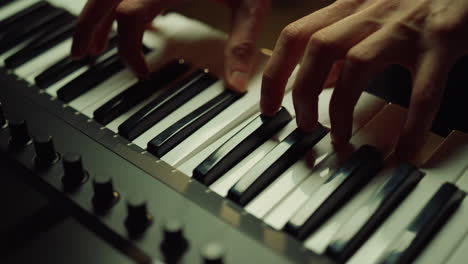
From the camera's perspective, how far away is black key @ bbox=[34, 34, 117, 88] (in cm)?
119

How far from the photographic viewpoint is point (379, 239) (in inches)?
32.0

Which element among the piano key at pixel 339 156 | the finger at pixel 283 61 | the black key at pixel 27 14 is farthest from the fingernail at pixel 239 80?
the black key at pixel 27 14

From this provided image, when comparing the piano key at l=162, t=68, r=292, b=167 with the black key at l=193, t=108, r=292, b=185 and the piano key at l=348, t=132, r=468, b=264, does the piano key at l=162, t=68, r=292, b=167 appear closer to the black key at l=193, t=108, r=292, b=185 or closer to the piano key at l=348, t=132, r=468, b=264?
the black key at l=193, t=108, r=292, b=185

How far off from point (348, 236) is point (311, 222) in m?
0.06

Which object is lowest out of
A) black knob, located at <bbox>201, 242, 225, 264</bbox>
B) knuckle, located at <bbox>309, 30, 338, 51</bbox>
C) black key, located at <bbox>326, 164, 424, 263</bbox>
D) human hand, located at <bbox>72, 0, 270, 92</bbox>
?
black key, located at <bbox>326, 164, 424, 263</bbox>

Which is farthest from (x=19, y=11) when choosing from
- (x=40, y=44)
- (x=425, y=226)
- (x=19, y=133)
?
(x=425, y=226)

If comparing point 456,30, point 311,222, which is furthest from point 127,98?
point 456,30

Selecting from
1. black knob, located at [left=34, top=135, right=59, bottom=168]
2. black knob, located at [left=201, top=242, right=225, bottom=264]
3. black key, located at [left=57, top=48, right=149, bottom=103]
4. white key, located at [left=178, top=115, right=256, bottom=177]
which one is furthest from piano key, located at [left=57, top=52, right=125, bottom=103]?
black knob, located at [left=201, top=242, right=225, bottom=264]

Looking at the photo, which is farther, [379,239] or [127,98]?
[127,98]

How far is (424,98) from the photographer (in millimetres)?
890

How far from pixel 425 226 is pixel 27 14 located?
41.4 inches

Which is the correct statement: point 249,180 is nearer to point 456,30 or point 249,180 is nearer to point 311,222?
point 311,222

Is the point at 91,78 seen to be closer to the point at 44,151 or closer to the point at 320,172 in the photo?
the point at 44,151

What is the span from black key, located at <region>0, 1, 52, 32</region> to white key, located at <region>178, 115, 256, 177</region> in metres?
0.66
